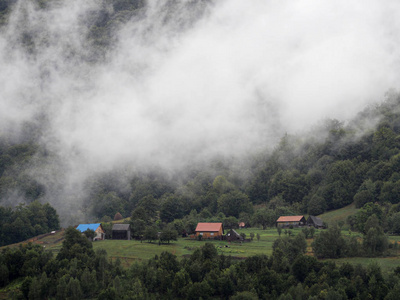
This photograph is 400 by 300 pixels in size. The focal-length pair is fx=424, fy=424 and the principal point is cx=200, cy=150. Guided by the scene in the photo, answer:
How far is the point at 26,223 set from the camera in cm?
10000

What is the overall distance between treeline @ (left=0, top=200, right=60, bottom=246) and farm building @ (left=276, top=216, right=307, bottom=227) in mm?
55039

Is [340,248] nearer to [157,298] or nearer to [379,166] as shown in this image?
[157,298]

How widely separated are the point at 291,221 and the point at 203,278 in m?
43.7

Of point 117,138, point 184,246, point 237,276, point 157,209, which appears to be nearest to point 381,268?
point 237,276

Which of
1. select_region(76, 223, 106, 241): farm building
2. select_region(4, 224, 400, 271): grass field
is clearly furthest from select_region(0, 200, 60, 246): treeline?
select_region(76, 223, 106, 241): farm building

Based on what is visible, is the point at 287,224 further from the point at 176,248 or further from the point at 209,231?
the point at 176,248

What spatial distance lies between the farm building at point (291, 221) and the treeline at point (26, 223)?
2167 inches

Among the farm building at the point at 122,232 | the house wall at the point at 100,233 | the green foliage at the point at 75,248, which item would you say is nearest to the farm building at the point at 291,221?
Result: the farm building at the point at 122,232

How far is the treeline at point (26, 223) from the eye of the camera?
97.2 metres

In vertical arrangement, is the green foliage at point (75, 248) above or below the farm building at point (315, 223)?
below

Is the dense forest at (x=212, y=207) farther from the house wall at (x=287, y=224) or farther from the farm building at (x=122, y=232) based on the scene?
the house wall at (x=287, y=224)

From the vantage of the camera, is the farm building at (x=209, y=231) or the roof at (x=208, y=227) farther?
the roof at (x=208, y=227)

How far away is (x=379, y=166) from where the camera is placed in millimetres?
111812

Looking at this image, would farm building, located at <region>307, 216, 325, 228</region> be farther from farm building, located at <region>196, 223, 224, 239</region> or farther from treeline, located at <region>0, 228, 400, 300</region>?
treeline, located at <region>0, 228, 400, 300</region>
